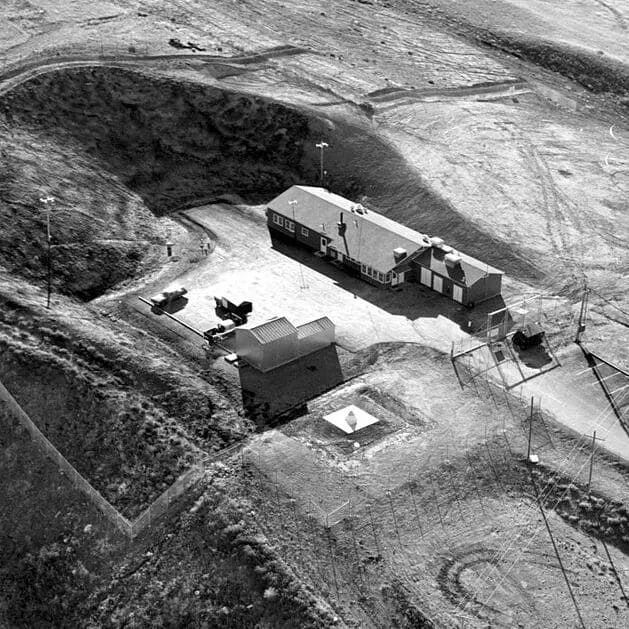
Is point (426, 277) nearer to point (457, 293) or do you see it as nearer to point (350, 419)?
point (457, 293)

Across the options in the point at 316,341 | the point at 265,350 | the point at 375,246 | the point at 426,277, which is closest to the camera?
the point at 265,350

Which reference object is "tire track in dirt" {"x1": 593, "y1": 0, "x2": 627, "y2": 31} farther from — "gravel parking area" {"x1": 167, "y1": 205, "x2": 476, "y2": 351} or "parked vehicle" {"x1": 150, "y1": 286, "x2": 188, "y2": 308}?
"parked vehicle" {"x1": 150, "y1": 286, "x2": 188, "y2": 308}

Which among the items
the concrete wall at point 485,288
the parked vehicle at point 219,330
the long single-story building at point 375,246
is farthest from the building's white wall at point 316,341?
the concrete wall at point 485,288

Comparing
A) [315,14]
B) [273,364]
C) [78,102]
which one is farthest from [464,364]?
[315,14]

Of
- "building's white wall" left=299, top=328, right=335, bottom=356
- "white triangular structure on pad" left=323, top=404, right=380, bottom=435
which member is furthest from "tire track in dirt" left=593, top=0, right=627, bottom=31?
"white triangular structure on pad" left=323, top=404, right=380, bottom=435

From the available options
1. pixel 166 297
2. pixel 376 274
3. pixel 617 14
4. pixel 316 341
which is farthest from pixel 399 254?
pixel 617 14

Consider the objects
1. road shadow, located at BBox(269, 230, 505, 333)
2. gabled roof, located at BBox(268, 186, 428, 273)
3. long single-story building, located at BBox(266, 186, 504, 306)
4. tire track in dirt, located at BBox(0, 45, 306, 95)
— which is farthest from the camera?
tire track in dirt, located at BBox(0, 45, 306, 95)

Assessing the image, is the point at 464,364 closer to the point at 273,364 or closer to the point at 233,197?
the point at 273,364
